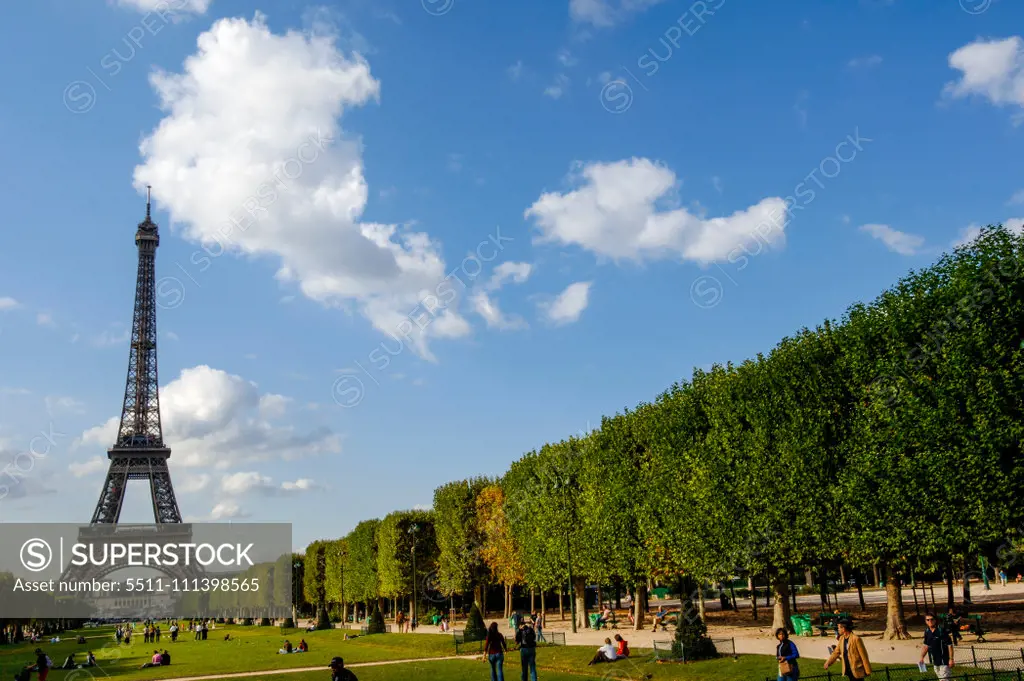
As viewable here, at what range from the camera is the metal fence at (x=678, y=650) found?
1174 inches

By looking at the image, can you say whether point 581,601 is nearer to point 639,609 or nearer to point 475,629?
point 639,609

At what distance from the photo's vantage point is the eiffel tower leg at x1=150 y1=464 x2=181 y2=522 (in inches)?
4957

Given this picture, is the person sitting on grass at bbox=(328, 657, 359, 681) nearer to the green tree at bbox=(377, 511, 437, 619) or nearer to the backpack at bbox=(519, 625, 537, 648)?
the backpack at bbox=(519, 625, 537, 648)

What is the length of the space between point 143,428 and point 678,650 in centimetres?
11487

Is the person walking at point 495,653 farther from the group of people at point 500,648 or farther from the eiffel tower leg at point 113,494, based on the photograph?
the eiffel tower leg at point 113,494

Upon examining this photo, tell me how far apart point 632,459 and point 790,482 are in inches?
528

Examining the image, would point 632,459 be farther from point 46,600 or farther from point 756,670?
point 46,600

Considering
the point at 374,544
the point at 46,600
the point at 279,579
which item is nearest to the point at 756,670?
the point at 374,544

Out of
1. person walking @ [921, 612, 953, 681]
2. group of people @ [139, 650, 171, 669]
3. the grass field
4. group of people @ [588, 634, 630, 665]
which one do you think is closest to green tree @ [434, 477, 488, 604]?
the grass field

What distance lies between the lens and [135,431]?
413ft

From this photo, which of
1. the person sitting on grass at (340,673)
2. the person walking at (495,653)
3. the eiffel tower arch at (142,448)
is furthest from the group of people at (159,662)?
the eiffel tower arch at (142,448)

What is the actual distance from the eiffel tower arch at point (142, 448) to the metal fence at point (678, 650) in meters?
110

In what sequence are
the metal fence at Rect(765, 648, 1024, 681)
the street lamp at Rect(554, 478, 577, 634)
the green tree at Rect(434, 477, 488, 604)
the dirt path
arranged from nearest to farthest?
1. the metal fence at Rect(765, 648, 1024, 681)
2. the dirt path
3. the street lamp at Rect(554, 478, 577, 634)
4. the green tree at Rect(434, 477, 488, 604)

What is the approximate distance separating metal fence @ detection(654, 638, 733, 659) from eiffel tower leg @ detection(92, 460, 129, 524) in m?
112
